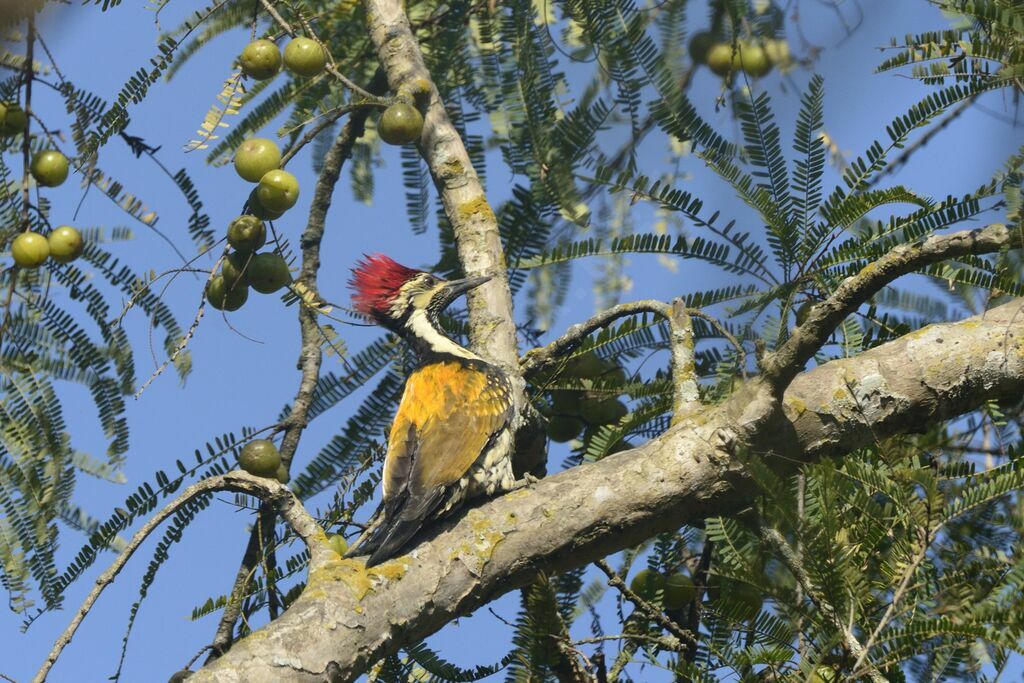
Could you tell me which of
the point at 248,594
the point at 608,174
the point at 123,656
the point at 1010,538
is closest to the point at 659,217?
the point at 608,174

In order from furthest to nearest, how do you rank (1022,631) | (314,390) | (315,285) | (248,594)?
(315,285), (314,390), (248,594), (1022,631)

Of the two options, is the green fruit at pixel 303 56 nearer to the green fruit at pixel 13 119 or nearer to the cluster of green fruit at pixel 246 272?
the cluster of green fruit at pixel 246 272

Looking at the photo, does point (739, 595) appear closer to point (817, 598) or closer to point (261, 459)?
point (817, 598)

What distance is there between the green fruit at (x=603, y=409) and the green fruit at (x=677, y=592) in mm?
615

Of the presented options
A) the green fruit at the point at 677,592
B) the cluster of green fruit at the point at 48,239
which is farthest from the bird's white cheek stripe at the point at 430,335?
the cluster of green fruit at the point at 48,239

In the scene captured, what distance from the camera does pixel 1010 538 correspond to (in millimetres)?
3268

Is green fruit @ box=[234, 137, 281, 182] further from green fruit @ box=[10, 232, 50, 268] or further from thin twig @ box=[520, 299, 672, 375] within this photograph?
thin twig @ box=[520, 299, 672, 375]

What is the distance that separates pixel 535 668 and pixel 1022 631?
4.52ft

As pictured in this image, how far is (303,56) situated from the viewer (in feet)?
12.7

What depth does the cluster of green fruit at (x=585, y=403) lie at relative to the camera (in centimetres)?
403

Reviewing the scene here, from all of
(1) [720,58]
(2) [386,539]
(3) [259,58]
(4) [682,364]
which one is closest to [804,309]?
(4) [682,364]

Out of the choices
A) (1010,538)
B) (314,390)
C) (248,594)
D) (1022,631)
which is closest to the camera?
(1022,631)

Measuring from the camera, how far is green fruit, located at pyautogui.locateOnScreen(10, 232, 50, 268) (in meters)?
3.78

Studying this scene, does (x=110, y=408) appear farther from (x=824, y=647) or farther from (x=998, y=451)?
(x=998, y=451)
